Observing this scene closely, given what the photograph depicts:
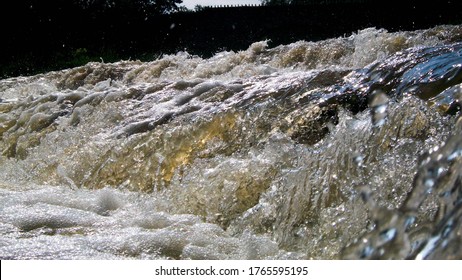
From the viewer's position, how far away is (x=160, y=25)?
53.0 feet

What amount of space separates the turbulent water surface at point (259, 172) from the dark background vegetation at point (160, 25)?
8693mm

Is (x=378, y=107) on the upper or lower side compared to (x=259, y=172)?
upper

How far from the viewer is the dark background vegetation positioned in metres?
12.3

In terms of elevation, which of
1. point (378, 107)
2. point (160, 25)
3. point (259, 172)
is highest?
point (160, 25)

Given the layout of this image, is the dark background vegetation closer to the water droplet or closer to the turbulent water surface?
the turbulent water surface

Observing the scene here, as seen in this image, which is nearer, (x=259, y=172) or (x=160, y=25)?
(x=259, y=172)

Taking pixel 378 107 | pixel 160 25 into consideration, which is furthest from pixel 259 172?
pixel 160 25

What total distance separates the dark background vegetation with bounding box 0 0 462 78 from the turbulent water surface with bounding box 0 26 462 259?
8.69 meters

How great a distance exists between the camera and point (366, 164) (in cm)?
234

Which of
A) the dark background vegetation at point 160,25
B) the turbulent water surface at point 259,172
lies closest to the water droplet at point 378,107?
the turbulent water surface at point 259,172

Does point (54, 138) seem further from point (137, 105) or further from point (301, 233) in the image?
point (301, 233)

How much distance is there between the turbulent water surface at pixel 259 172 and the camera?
78.6 inches

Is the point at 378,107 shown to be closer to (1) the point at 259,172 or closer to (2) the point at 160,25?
(1) the point at 259,172

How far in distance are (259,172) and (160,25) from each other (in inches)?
554
